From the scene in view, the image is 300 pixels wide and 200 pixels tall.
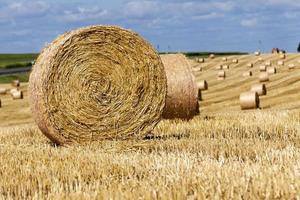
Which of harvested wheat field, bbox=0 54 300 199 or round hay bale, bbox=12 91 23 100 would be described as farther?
round hay bale, bbox=12 91 23 100

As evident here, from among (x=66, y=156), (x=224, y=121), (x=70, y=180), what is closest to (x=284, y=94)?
(x=224, y=121)

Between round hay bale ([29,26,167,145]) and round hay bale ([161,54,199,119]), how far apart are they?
11.7 feet

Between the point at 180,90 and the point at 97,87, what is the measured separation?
4.31 m

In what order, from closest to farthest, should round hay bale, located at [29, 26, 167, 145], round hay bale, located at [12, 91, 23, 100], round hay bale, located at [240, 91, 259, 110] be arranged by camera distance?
round hay bale, located at [29, 26, 167, 145] → round hay bale, located at [240, 91, 259, 110] → round hay bale, located at [12, 91, 23, 100]

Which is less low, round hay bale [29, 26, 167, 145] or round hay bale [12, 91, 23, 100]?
round hay bale [29, 26, 167, 145]

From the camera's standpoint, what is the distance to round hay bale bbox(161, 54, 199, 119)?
582 inches

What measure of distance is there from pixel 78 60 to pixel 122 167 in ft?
14.4

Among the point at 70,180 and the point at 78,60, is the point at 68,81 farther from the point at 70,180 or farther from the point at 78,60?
the point at 70,180

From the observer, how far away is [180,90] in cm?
1510

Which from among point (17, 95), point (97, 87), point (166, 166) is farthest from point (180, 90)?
point (17, 95)

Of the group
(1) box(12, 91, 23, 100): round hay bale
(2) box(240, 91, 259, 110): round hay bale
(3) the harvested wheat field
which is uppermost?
(3) the harvested wheat field

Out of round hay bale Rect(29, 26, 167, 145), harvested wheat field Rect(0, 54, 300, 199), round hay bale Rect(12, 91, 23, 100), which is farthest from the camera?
round hay bale Rect(12, 91, 23, 100)

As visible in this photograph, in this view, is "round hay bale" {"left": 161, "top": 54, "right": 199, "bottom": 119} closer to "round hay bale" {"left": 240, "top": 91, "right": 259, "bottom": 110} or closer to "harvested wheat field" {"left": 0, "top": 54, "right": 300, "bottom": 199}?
"harvested wheat field" {"left": 0, "top": 54, "right": 300, "bottom": 199}

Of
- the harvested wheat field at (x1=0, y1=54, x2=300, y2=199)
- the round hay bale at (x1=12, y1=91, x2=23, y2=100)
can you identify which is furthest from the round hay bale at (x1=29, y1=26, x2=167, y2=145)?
the round hay bale at (x1=12, y1=91, x2=23, y2=100)
